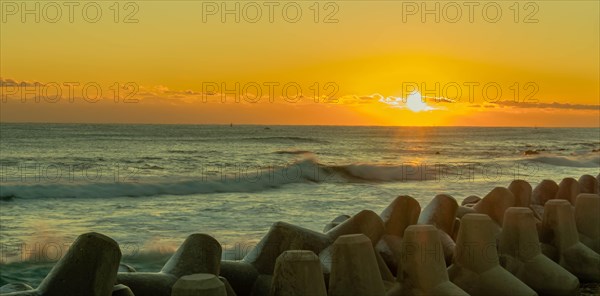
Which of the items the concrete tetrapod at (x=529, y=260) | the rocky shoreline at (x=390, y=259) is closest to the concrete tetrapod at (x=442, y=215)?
the rocky shoreline at (x=390, y=259)

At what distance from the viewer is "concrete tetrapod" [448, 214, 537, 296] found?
4722 mm

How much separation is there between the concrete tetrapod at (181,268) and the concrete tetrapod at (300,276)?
80cm

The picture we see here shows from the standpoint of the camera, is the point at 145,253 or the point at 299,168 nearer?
the point at 145,253

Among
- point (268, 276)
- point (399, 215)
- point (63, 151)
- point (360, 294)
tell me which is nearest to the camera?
point (360, 294)

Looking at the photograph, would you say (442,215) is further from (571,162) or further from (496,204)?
(571,162)

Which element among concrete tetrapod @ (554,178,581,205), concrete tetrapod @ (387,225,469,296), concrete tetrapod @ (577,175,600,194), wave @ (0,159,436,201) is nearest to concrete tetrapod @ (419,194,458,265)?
concrete tetrapod @ (387,225,469,296)

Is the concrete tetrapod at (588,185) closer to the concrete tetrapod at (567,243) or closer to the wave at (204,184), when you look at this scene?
the concrete tetrapod at (567,243)

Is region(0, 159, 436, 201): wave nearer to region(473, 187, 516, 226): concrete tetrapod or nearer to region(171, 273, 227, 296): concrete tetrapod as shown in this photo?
region(473, 187, 516, 226): concrete tetrapod

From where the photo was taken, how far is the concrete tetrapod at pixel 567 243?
5801mm

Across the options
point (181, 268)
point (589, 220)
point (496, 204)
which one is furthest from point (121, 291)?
point (589, 220)

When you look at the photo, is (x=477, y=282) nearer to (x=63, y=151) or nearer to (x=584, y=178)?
(x=584, y=178)

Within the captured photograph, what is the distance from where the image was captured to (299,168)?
2538 centimetres

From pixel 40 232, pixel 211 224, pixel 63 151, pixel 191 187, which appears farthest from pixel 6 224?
pixel 63 151

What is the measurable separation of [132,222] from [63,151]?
26.5m
